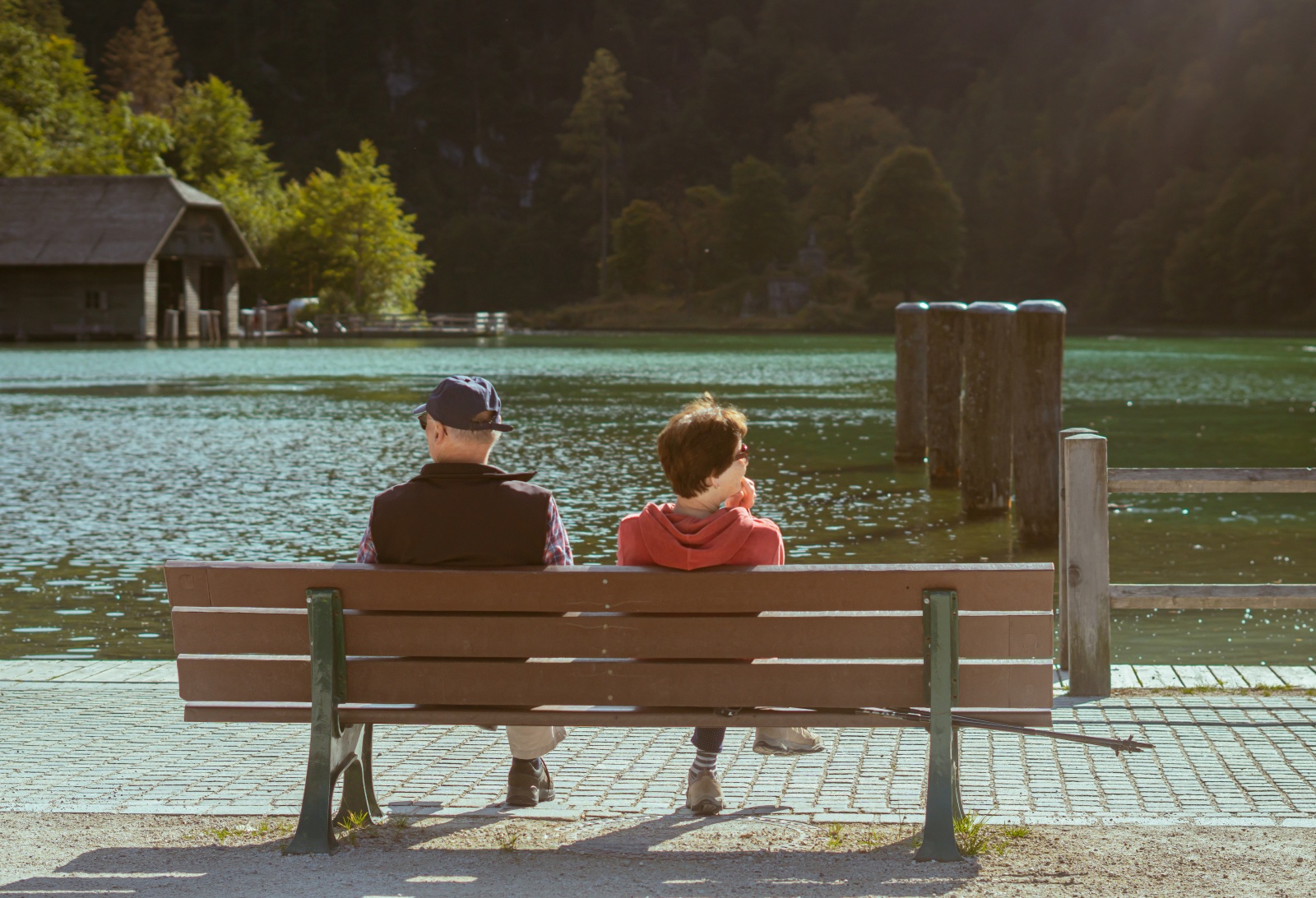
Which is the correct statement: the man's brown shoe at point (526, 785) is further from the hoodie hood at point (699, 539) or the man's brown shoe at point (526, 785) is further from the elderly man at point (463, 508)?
the hoodie hood at point (699, 539)

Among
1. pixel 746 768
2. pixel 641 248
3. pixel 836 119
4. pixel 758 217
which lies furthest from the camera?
pixel 641 248

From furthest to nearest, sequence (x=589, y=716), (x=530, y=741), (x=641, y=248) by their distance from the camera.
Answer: (x=641, y=248) → (x=530, y=741) → (x=589, y=716)

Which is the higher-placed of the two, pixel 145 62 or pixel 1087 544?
pixel 145 62

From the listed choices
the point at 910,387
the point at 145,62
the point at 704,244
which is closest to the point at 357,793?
the point at 910,387

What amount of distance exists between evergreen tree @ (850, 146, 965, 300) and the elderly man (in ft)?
359

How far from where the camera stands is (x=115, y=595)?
34.4 feet

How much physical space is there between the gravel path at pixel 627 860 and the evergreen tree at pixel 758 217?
412 feet

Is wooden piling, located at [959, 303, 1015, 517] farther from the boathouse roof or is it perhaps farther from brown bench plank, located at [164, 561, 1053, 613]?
Result: the boathouse roof

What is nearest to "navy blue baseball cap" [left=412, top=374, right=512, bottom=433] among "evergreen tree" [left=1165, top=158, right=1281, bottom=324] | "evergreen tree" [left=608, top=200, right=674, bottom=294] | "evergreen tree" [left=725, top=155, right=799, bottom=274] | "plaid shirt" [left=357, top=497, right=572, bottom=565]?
"plaid shirt" [left=357, top=497, right=572, bottom=565]

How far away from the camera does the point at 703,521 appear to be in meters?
4.32

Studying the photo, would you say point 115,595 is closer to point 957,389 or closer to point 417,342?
point 957,389

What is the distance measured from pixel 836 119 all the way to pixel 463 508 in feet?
439

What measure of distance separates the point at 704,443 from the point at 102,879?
1.91 metres

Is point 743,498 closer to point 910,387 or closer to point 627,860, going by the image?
point 627,860
